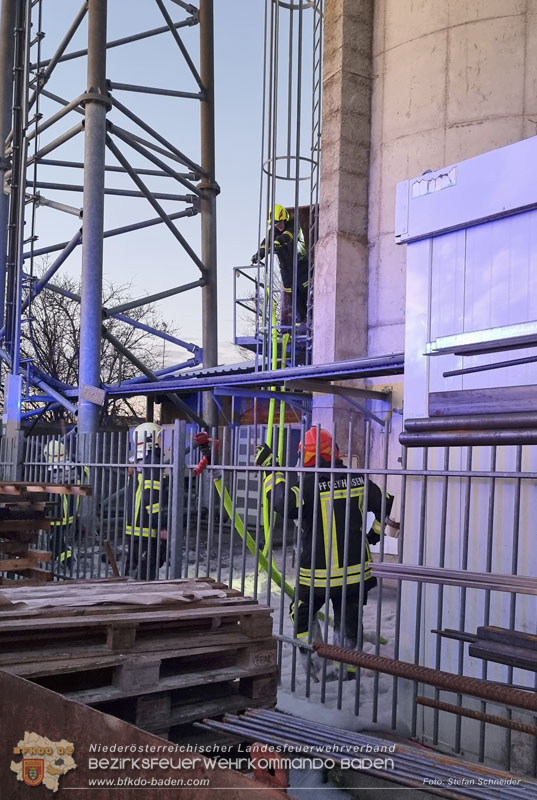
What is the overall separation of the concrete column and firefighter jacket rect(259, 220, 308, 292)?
176 centimetres

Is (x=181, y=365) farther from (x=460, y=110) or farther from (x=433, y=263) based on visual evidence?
(x=433, y=263)

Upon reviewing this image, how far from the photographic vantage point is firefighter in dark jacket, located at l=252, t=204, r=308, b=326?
1310cm

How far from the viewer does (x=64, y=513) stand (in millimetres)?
9523

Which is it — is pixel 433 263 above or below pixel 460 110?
below

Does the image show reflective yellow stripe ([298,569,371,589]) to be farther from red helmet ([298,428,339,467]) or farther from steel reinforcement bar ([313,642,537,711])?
steel reinforcement bar ([313,642,537,711])

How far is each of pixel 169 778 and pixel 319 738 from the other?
0.79m

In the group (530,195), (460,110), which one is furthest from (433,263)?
(460,110)

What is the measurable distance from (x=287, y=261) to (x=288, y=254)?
0.14 meters

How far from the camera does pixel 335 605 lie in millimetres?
6203

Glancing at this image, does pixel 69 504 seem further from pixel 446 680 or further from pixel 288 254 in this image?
pixel 446 680

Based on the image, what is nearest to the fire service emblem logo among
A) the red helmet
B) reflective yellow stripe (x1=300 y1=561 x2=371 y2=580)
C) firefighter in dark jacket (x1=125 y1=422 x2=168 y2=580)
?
reflective yellow stripe (x1=300 y1=561 x2=371 y2=580)

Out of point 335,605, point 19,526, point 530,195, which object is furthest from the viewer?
point 19,526

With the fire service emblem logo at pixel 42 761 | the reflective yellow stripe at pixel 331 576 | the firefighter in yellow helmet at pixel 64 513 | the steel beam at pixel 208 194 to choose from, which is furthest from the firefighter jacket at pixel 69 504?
the steel beam at pixel 208 194

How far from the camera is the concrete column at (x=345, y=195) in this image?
11.2 metres
